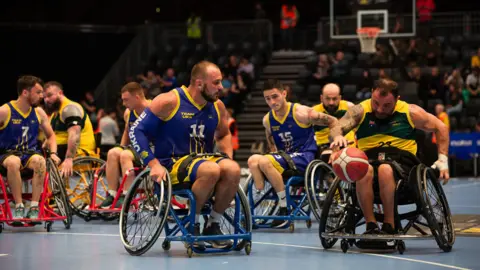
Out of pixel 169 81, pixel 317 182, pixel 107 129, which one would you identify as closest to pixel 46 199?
pixel 317 182

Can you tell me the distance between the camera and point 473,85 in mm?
17516

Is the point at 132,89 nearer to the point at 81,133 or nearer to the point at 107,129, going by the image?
the point at 81,133

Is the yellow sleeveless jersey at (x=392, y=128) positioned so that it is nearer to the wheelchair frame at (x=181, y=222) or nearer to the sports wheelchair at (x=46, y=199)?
the wheelchair frame at (x=181, y=222)

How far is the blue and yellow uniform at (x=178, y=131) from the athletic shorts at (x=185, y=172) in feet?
0.05

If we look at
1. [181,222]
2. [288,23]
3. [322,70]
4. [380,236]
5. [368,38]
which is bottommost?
[380,236]

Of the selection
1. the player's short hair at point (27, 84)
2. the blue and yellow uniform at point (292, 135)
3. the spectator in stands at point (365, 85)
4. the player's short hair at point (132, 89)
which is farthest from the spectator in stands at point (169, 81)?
the player's short hair at point (27, 84)

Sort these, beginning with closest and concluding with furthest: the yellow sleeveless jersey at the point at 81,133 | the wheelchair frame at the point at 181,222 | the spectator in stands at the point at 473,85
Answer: the wheelchair frame at the point at 181,222, the yellow sleeveless jersey at the point at 81,133, the spectator in stands at the point at 473,85

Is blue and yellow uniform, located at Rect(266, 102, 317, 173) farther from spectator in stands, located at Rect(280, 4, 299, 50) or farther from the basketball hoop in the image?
spectator in stands, located at Rect(280, 4, 299, 50)

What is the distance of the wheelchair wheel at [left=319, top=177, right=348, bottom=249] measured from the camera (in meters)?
6.76

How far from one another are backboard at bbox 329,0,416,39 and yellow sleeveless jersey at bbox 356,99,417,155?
11294 millimetres

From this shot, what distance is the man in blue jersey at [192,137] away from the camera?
6551 millimetres

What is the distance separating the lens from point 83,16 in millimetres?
23609

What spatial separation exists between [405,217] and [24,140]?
3714 millimetres

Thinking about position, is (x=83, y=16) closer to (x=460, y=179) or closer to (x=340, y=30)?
(x=340, y=30)
